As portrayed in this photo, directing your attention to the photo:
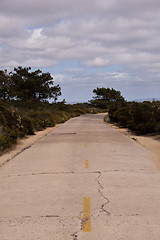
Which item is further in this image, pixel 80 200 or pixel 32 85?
pixel 32 85

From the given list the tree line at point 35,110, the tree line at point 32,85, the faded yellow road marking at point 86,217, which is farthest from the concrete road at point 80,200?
the tree line at point 32,85

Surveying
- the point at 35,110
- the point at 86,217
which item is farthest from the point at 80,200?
the point at 35,110

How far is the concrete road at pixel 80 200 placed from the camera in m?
5.73

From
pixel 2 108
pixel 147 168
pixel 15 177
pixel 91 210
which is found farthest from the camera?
pixel 2 108

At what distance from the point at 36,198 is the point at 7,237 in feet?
8.07

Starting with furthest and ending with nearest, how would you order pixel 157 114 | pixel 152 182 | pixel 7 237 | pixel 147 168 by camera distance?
pixel 157 114 → pixel 147 168 → pixel 152 182 → pixel 7 237

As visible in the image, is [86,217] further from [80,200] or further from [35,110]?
[35,110]

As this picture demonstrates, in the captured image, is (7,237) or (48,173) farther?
(48,173)

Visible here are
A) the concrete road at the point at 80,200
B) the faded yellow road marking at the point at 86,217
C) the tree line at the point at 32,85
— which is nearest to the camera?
the concrete road at the point at 80,200

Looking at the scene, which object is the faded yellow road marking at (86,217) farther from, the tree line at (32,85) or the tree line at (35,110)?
the tree line at (32,85)

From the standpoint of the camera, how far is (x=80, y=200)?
25.2 ft

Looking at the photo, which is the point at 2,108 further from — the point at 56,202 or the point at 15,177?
the point at 56,202

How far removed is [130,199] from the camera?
7734 mm

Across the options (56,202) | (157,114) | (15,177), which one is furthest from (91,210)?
(157,114)
